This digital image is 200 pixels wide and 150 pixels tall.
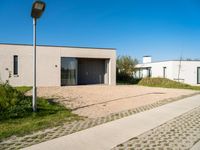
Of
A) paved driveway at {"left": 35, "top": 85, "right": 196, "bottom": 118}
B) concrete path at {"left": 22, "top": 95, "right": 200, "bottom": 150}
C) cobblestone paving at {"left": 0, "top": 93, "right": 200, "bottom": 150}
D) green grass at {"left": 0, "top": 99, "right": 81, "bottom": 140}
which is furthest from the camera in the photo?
paved driveway at {"left": 35, "top": 85, "right": 196, "bottom": 118}

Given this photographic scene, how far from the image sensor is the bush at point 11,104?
768 centimetres

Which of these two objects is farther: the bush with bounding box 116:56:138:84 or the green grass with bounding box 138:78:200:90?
the bush with bounding box 116:56:138:84

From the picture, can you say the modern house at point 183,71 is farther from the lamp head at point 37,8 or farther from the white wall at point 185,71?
the lamp head at point 37,8

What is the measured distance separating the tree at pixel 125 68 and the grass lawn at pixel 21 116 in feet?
82.6

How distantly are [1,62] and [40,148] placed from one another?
18.7m

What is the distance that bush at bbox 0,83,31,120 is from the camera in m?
7.68

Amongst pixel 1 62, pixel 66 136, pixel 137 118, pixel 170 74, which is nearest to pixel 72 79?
pixel 1 62

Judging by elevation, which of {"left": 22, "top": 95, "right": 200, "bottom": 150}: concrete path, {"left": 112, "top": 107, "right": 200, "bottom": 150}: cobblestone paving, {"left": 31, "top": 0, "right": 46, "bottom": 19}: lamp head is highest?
{"left": 31, "top": 0, "right": 46, "bottom": 19}: lamp head

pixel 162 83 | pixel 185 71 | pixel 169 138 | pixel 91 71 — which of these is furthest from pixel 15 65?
pixel 185 71

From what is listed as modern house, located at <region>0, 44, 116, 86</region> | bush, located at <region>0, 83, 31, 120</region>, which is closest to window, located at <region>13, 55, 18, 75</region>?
modern house, located at <region>0, 44, 116, 86</region>

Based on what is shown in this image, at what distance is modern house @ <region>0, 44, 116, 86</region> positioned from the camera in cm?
2148

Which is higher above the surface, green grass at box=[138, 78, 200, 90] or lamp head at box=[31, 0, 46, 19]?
lamp head at box=[31, 0, 46, 19]

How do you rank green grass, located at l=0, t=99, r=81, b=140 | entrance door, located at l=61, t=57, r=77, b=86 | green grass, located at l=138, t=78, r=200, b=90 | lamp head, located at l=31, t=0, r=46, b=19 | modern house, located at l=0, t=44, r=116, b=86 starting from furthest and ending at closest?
green grass, located at l=138, t=78, r=200, b=90 < entrance door, located at l=61, t=57, r=77, b=86 < modern house, located at l=0, t=44, r=116, b=86 < lamp head, located at l=31, t=0, r=46, b=19 < green grass, located at l=0, t=99, r=81, b=140

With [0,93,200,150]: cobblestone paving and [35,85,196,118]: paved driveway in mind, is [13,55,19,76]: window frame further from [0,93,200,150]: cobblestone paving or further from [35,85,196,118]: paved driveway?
[0,93,200,150]: cobblestone paving
